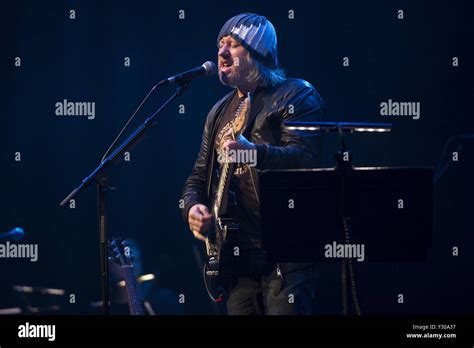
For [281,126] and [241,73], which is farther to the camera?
[241,73]

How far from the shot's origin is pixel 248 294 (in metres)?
4.00

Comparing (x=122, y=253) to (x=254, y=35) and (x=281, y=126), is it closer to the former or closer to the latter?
(x=281, y=126)

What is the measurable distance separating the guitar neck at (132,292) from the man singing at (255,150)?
695 mm

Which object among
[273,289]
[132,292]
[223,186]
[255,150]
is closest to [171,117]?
[132,292]

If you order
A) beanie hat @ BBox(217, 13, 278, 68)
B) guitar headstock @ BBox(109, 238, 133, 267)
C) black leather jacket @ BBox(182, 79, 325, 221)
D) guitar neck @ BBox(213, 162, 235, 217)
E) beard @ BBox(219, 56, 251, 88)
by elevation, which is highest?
beanie hat @ BBox(217, 13, 278, 68)

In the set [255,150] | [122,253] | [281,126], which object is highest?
[281,126]

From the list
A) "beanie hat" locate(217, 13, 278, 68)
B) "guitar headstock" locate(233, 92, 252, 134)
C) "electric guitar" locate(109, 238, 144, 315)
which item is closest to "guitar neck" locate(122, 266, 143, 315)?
"electric guitar" locate(109, 238, 144, 315)

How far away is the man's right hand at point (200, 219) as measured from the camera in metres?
4.03

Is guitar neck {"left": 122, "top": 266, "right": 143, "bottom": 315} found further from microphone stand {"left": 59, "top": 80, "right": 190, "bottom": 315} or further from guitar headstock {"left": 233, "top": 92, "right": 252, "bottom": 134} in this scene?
guitar headstock {"left": 233, "top": 92, "right": 252, "bottom": 134}

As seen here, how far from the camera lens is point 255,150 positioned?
12.2 feet

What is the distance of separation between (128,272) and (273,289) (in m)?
1.17

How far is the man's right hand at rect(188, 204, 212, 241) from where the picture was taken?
4027 millimetres

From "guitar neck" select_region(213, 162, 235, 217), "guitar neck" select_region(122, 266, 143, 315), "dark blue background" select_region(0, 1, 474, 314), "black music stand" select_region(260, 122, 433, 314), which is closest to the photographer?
"black music stand" select_region(260, 122, 433, 314)

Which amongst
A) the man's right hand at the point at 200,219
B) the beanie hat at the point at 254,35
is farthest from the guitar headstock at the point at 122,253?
the beanie hat at the point at 254,35
